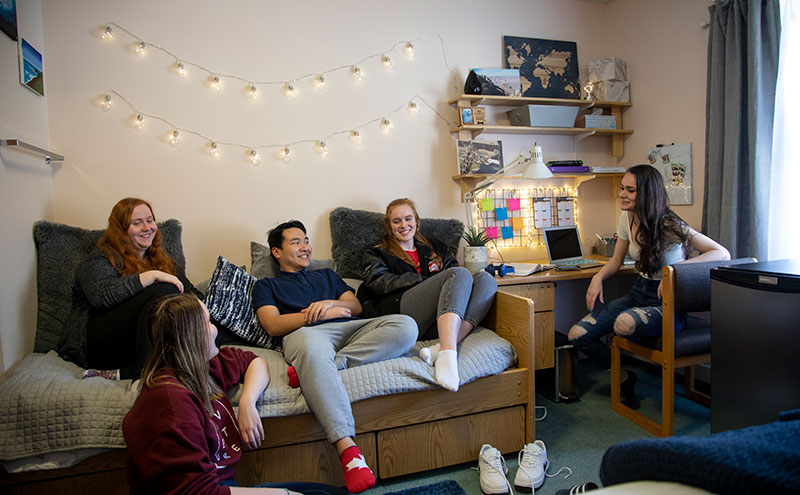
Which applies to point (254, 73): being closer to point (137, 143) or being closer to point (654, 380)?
point (137, 143)

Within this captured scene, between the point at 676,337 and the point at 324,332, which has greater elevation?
the point at 324,332

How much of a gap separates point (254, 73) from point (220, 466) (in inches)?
84.8

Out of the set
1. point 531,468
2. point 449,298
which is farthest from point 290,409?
point 531,468

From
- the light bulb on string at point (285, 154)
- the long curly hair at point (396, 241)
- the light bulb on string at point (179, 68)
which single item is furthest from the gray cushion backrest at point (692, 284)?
the light bulb on string at point (179, 68)

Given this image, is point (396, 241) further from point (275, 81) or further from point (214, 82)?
point (214, 82)

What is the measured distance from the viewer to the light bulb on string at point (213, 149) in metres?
2.57

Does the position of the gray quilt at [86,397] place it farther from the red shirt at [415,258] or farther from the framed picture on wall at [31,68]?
the framed picture on wall at [31,68]

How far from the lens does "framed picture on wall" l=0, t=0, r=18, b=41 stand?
1.91 meters

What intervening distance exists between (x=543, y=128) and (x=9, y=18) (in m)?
2.80

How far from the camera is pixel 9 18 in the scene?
77.4 inches

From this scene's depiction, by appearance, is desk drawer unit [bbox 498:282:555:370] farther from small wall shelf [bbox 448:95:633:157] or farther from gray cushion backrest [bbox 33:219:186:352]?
gray cushion backrest [bbox 33:219:186:352]

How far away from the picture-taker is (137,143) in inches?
97.1

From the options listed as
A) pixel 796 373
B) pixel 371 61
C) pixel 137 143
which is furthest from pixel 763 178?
pixel 137 143

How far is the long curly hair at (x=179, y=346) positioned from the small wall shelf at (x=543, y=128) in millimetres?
2194
